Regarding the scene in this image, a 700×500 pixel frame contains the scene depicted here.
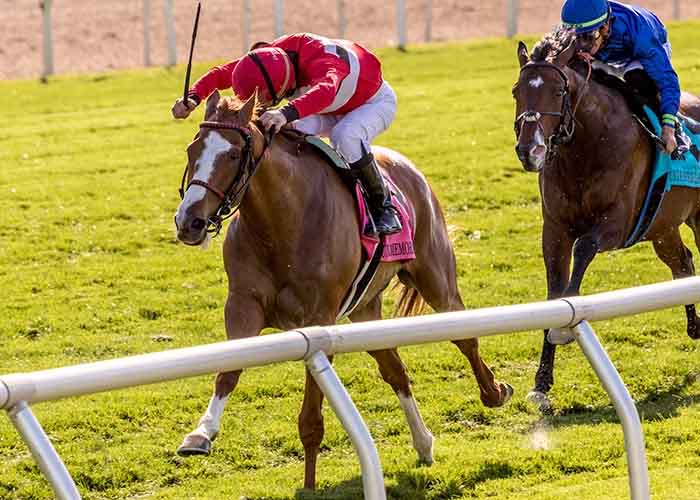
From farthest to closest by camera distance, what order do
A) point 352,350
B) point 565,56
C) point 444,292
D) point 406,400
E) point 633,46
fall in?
1. point 633,46
2. point 565,56
3. point 444,292
4. point 406,400
5. point 352,350

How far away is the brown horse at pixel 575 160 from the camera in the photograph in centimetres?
695

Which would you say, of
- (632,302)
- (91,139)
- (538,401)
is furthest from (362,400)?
(91,139)

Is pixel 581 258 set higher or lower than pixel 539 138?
lower

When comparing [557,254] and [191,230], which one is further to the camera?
[557,254]

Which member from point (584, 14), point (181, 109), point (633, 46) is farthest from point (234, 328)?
point (633, 46)

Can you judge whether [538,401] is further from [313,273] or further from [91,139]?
[91,139]

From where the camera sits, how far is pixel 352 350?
3420mm

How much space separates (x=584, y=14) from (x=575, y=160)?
74 cm

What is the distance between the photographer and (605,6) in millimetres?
7242

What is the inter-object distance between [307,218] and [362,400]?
182 centimetres

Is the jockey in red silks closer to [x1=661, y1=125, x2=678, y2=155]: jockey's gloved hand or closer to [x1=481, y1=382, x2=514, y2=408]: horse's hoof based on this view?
[x1=481, y1=382, x2=514, y2=408]: horse's hoof

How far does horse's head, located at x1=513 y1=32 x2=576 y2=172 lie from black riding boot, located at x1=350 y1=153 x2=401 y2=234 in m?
0.82

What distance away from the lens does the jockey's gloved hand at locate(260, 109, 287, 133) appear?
18.4 feet

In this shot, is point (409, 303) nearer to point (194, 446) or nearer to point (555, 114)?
point (555, 114)
